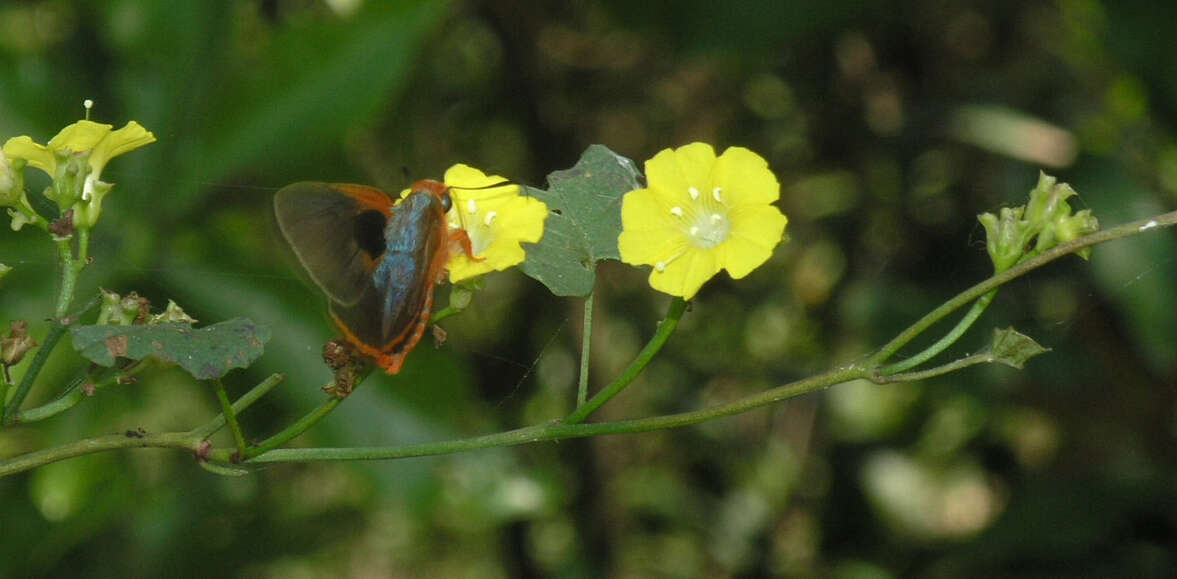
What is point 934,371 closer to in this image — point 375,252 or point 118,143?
point 375,252

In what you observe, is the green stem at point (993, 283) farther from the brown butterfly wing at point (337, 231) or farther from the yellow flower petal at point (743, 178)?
the brown butterfly wing at point (337, 231)

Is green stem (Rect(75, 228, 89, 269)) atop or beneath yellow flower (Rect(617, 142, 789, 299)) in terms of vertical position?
atop

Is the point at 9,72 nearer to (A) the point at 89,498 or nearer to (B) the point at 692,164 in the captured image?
(A) the point at 89,498

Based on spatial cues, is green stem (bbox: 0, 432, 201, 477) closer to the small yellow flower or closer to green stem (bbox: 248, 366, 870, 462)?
green stem (bbox: 248, 366, 870, 462)

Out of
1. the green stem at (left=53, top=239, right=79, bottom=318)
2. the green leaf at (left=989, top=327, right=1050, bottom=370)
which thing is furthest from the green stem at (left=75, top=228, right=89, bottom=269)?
the green leaf at (left=989, top=327, right=1050, bottom=370)

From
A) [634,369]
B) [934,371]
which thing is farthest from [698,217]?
[934,371]

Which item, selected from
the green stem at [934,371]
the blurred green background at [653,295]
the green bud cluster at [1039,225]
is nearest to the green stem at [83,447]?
the green stem at [934,371]

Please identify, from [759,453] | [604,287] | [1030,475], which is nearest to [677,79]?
[604,287]
